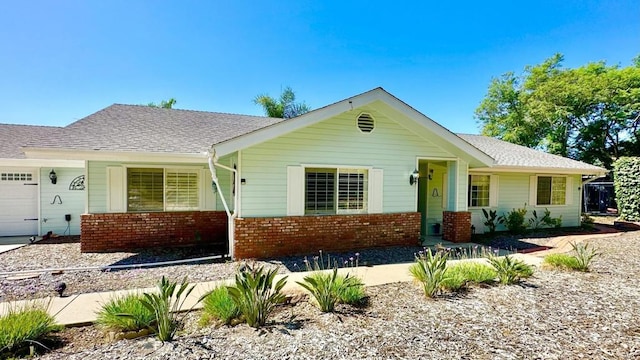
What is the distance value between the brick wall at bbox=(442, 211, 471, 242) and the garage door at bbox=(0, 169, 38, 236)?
46.6ft

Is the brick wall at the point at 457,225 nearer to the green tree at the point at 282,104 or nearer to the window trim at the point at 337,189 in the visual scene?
the window trim at the point at 337,189

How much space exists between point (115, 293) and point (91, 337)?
1.40 metres

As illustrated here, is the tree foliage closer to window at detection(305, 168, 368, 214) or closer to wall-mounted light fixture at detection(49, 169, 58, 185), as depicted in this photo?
window at detection(305, 168, 368, 214)

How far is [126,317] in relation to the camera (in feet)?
11.7

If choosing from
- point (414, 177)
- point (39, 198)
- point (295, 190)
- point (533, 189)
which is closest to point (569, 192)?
point (533, 189)

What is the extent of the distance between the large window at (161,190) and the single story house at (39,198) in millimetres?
2961

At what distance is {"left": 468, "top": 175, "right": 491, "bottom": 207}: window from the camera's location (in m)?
11.4

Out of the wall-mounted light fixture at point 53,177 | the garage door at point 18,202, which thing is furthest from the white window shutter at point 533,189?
the garage door at point 18,202

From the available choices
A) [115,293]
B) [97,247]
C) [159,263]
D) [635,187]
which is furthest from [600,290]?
[635,187]

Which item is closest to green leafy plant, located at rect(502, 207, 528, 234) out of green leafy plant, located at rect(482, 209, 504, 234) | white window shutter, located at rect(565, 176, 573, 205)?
green leafy plant, located at rect(482, 209, 504, 234)

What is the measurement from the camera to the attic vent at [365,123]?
26.3 ft

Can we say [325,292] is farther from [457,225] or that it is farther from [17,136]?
[17,136]

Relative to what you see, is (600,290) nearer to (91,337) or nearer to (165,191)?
(91,337)

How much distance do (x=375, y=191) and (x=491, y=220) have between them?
611 cm
